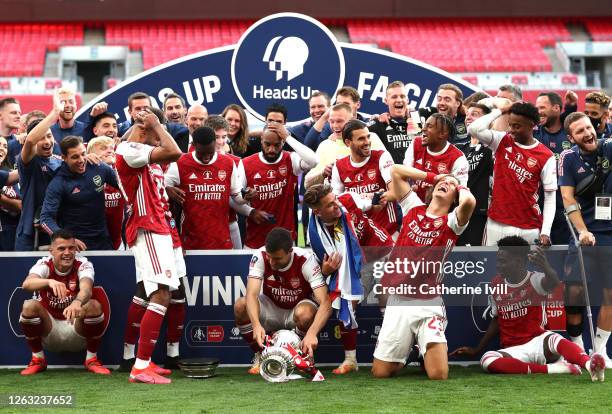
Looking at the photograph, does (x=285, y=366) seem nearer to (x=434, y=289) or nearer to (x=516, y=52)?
(x=434, y=289)

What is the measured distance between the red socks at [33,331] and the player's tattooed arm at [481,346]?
3036 mm

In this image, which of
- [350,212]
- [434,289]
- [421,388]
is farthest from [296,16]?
[421,388]

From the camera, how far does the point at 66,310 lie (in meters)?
6.96

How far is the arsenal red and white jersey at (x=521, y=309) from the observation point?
7.22 m

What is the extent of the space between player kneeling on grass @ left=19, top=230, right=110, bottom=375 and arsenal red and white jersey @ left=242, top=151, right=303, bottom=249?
1.43m

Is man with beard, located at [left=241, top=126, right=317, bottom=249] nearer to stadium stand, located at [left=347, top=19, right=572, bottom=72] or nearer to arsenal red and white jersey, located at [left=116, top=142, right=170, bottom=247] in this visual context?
arsenal red and white jersey, located at [left=116, top=142, right=170, bottom=247]

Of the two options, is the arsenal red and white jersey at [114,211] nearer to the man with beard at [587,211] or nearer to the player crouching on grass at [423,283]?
the player crouching on grass at [423,283]

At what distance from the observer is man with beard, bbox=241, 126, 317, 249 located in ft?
26.7

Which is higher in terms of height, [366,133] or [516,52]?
[516,52]

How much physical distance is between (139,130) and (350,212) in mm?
1641

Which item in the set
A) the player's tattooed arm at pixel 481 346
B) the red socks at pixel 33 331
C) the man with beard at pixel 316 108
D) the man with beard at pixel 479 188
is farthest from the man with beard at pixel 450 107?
the red socks at pixel 33 331

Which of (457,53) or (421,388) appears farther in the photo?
(457,53)

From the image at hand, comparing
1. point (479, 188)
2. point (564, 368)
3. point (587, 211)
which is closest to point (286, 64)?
point (479, 188)

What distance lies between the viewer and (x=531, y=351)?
23.5ft
